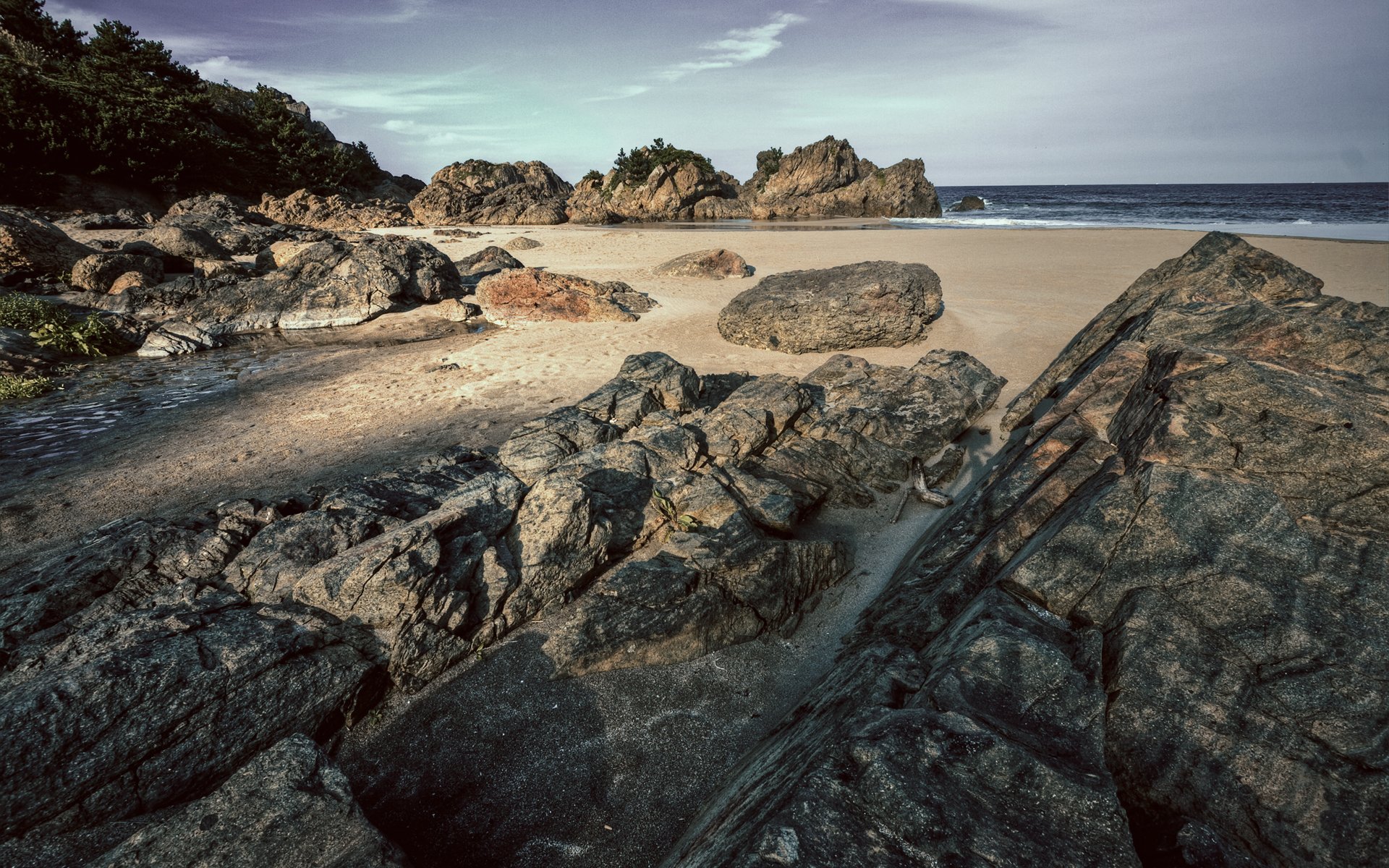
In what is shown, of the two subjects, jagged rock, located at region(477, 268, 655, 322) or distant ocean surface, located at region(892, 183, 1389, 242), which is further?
distant ocean surface, located at region(892, 183, 1389, 242)

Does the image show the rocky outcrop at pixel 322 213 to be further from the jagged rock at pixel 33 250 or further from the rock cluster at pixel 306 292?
the rock cluster at pixel 306 292

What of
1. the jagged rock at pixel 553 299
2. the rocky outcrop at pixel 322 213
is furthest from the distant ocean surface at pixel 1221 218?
the rocky outcrop at pixel 322 213

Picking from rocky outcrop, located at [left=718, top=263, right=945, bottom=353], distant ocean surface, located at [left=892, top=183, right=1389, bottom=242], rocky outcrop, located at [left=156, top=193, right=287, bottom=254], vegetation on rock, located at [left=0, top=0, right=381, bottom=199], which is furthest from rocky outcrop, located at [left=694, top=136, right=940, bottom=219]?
rocky outcrop, located at [left=718, top=263, right=945, bottom=353]

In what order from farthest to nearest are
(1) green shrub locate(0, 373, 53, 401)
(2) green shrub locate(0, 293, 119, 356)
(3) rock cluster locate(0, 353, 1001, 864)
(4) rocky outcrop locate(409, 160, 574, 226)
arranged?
(4) rocky outcrop locate(409, 160, 574, 226) → (2) green shrub locate(0, 293, 119, 356) → (1) green shrub locate(0, 373, 53, 401) → (3) rock cluster locate(0, 353, 1001, 864)

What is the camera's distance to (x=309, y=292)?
619 inches

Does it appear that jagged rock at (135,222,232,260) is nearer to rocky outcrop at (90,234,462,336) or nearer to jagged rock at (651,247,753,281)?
rocky outcrop at (90,234,462,336)

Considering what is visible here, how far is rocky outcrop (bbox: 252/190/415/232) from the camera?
35.5 meters

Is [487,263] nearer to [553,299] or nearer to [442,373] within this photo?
[553,299]

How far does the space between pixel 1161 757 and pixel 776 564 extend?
9.19ft

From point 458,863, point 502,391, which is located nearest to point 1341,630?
point 458,863

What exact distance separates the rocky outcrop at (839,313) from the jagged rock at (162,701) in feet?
32.2

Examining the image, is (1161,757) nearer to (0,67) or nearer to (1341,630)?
(1341,630)

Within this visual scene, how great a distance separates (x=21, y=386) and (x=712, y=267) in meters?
16.5

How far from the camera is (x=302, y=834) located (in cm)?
254
